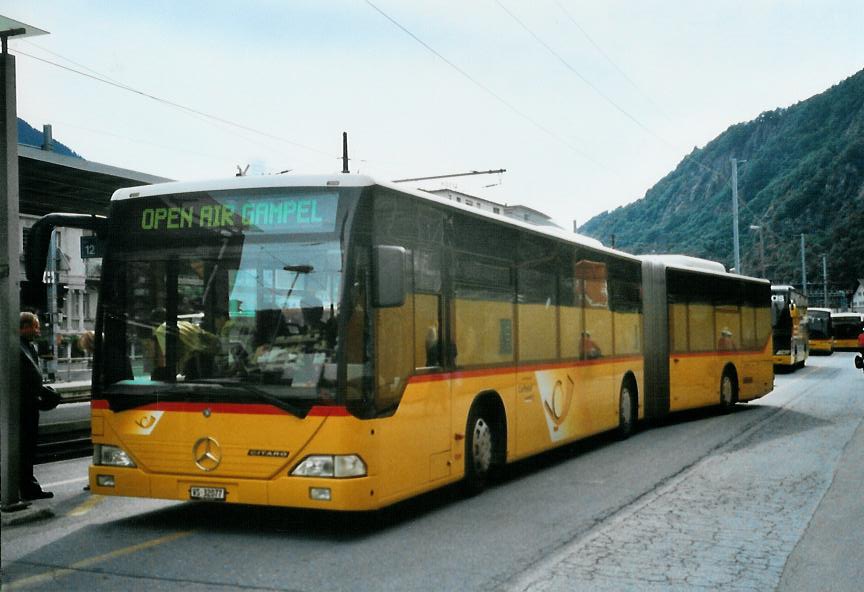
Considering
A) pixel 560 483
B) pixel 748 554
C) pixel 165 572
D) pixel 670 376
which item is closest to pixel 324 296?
pixel 165 572

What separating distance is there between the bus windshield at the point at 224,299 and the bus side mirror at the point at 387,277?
286 mm

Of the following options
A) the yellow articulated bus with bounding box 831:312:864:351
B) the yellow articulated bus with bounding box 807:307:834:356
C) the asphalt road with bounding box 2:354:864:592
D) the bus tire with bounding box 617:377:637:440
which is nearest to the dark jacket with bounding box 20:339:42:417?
the asphalt road with bounding box 2:354:864:592

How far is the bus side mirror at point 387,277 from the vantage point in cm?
755

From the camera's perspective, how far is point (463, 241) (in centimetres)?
958

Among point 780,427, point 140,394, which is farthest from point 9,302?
point 780,427

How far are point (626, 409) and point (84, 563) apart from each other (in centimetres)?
1031

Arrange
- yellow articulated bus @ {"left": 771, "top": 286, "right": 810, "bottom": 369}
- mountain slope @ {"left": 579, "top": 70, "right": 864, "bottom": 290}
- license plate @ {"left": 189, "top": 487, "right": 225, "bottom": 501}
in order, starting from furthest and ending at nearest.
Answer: mountain slope @ {"left": 579, "top": 70, "right": 864, "bottom": 290} → yellow articulated bus @ {"left": 771, "top": 286, "right": 810, "bottom": 369} → license plate @ {"left": 189, "top": 487, "right": 225, "bottom": 501}

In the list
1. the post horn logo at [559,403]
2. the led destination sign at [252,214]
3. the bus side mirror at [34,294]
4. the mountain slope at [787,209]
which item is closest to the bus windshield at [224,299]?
the led destination sign at [252,214]

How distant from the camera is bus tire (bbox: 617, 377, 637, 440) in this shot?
15.3 metres

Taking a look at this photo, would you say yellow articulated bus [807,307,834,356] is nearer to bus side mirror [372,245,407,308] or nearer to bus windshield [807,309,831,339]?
bus windshield [807,309,831,339]

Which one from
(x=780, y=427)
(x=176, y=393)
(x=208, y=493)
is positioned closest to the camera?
(x=208, y=493)

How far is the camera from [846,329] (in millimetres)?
69125

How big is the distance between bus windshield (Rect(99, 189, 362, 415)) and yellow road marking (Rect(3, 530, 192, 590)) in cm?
110

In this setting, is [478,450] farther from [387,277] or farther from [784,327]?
[784,327]
